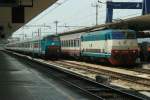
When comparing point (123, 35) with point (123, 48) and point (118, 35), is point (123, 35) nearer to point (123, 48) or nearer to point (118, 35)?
point (118, 35)

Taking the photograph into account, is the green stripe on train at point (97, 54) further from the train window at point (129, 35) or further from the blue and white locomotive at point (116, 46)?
the train window at point (129, 35)

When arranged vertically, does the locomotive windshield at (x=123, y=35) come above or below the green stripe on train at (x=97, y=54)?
above

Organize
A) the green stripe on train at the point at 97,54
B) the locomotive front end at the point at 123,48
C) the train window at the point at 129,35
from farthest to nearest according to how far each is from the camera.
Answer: the green stripe on train at the point at 97,54 < the train window at the point at 129,35 < the locomotive front end at the point at 123,48

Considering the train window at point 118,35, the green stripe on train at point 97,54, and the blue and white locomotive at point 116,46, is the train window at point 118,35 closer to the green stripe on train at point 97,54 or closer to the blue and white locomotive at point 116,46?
the blue and white locomotive at point 116,46

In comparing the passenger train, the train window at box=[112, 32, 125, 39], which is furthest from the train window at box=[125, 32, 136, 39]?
the train window at box=[112, 32, 125, 39]

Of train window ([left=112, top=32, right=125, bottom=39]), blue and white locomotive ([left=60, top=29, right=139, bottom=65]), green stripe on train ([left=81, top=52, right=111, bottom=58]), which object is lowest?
green stripe on train ([left=81, top=52, right=111, bottom=58])

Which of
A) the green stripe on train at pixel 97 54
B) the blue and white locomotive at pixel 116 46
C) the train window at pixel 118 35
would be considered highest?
the train window at pixel 118 35

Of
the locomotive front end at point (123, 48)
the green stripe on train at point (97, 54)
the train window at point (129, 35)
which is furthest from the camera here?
the green stripe on train at point (97, 54)

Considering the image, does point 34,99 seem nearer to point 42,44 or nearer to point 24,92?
point 24,92

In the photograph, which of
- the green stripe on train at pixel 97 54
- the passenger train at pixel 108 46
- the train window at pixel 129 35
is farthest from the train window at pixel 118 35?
the green stripe on train at pixel 97 54

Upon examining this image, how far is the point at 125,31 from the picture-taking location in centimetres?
3222

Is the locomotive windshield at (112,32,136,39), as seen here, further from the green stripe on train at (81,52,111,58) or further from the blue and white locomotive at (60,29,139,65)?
the green stripe on train at (81,52,111,58)

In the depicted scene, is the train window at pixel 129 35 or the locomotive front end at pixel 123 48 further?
the train window at pixel 129 35

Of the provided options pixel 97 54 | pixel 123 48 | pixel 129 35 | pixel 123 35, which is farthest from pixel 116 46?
pixel 97 54
